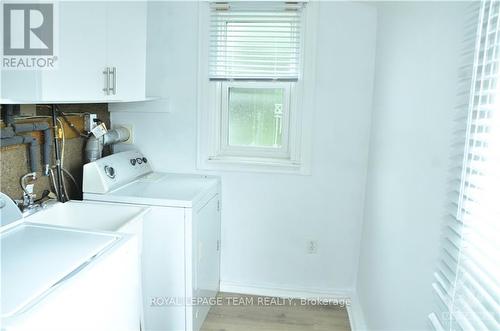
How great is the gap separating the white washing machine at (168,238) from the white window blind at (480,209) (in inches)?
51.1

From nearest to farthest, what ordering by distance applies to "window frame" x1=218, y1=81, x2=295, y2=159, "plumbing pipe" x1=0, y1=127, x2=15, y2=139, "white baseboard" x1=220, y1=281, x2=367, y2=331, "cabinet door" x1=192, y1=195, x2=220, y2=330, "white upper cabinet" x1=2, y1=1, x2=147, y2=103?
"white upper cabinet" x1=2, y1=1, x2=147, y2=103
"plumbing pipe" x1=0, y1=127, x2=15, y2=139
"cabinet door" x1=192, y1=195, x2=220, y2=330
"window frame" x1=218, y1=81, x2=295, y2=159
"white baseboard" x1=220, y1=281, x2=367, y2=331

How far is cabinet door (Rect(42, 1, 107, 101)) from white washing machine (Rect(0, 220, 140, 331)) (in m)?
0.55

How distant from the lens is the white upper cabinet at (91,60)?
Answer: 143cm

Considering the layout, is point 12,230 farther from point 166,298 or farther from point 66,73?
point 166,298

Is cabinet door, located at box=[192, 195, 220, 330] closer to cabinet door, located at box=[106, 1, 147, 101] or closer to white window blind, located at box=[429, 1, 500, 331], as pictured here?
cabinet door, located at box=[106, 1, 147, 101]

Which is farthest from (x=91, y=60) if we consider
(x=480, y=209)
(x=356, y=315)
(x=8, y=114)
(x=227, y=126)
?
(x=356, y=315)

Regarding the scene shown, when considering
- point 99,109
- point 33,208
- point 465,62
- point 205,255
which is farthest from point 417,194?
point 99,109

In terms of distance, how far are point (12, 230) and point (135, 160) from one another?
3.48ft

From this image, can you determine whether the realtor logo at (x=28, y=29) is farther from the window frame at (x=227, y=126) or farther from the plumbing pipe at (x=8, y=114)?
the window frame at (x=227, y=126)

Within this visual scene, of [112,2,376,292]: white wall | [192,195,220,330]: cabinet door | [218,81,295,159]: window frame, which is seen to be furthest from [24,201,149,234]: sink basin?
[218,81,295,159]: window frame

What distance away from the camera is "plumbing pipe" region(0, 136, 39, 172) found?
1.69m

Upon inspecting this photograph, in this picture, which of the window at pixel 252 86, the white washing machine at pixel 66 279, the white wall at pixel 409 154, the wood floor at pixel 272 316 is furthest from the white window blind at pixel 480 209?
the window at pixel 252 86

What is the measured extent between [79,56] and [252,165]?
52.1 inches

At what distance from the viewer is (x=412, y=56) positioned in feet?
5.44
